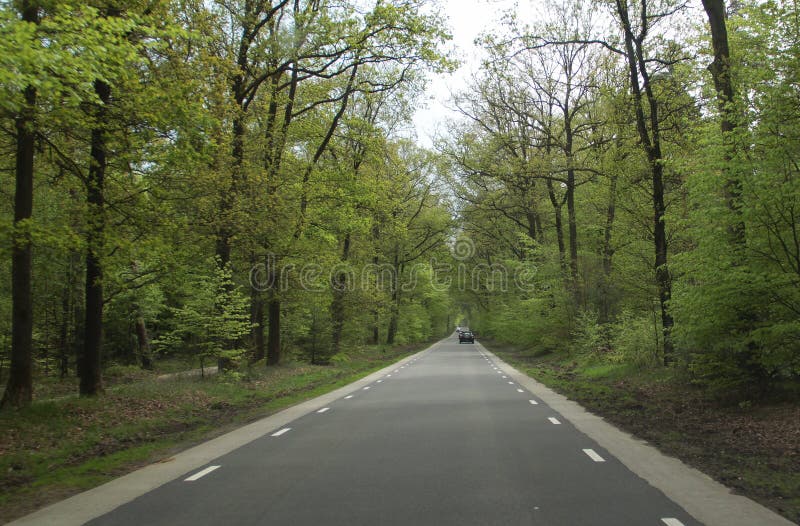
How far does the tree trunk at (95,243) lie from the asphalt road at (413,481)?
5147 mm

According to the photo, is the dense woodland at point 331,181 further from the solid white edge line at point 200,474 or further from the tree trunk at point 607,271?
the solid white edge line at point 200,474

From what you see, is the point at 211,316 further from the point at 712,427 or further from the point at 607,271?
the point at 607,271

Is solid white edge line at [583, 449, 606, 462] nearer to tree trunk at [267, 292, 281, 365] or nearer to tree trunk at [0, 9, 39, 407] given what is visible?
tree trunk at [0, 9, 39, 407]

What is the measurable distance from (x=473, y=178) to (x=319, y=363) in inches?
479

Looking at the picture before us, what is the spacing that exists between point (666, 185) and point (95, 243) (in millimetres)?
17823

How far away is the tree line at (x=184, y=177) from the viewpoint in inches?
369

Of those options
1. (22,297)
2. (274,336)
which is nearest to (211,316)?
(22,297)

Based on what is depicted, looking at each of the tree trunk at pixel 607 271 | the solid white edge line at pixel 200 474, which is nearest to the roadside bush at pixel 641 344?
the tree trunk at pixel 607 271

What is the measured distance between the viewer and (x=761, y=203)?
900 cm

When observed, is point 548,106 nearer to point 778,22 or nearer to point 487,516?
point 778,22

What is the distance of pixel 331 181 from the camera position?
24.5 metres

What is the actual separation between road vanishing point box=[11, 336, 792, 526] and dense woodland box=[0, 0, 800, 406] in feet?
13.4

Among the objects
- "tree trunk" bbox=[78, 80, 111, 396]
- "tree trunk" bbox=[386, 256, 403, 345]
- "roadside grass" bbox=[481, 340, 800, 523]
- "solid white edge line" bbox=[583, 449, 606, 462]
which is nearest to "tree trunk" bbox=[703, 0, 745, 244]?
"roadside grass" bbox=[481, 340, 800, 523]

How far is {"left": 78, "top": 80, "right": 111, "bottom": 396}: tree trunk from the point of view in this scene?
10836 mm
